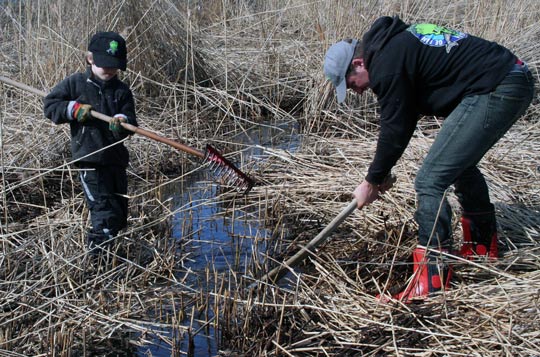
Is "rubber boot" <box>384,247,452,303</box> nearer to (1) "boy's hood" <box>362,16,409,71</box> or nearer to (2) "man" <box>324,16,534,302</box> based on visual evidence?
(2) "man" <box>324,16,534,302</box>

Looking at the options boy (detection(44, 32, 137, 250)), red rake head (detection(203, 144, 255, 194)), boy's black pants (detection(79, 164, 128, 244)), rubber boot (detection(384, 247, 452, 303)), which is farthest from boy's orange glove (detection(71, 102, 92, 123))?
rubber boot (detection(384, 247, 452, 303))

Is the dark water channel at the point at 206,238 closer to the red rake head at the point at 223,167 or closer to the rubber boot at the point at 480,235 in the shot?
the red rake head at the point at 223,167

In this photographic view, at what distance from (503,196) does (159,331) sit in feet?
8.52

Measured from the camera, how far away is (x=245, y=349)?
3648 mm

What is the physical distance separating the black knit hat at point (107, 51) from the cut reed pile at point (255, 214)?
0.64 m

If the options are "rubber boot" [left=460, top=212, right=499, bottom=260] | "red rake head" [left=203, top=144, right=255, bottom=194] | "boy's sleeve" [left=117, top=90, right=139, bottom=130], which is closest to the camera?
"rubber boot" [left=460, top=212, right=499, bottom=260]

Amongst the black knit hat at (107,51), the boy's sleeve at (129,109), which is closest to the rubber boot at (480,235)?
the boy's sleeve at (129,109)

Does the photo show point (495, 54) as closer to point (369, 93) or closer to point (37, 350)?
point (37, 350)

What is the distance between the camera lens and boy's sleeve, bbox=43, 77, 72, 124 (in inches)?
169

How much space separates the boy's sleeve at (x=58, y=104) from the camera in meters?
4.29

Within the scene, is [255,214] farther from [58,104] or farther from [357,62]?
[357,62]

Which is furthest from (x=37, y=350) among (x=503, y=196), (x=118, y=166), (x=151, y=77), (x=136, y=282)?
(x=151, y=77)

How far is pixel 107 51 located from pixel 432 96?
6.16ft

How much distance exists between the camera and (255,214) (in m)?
5.64
